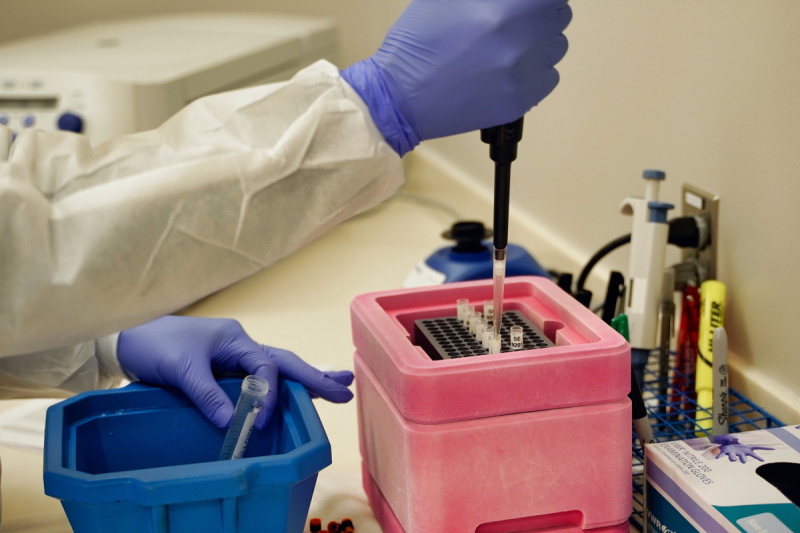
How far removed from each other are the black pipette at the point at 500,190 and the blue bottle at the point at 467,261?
416 millimetres

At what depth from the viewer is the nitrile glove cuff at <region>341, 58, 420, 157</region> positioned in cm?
59

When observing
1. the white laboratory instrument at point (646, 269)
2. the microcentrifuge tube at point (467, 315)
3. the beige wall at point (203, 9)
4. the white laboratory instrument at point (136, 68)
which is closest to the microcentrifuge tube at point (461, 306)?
the microcentrifuge tube at point (467, 315)

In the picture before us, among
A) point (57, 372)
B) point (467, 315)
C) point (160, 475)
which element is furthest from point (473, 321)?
point (57, 372)

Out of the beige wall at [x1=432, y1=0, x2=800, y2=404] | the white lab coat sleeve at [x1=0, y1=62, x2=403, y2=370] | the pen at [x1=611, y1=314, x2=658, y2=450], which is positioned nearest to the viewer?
the white lab coat sleeve at [x1=0, y1=62, x2=403, y2=370]

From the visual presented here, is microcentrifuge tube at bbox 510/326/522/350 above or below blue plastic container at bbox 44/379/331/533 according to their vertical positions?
above

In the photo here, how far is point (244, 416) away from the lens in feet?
1.89

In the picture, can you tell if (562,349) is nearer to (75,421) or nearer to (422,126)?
(422,126)

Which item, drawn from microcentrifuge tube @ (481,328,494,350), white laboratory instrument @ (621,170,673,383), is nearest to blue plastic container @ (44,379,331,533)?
microcentrifuge tube @ (481,328,494,350)

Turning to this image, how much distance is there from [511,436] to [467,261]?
1.74 ft

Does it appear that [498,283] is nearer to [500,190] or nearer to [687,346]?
[500,190]

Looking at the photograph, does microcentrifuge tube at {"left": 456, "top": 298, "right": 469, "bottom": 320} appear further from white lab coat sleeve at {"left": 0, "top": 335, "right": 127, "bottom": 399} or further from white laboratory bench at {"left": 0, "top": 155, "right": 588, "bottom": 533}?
white lab coat sleeve at {"left": 0, "top": 335, "right": 127, "bottom": 399}

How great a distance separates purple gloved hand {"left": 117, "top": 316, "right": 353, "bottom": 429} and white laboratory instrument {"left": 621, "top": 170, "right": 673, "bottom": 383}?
0.98ft

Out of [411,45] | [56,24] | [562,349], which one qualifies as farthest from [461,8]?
[56,24]

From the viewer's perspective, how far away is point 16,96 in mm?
1071
